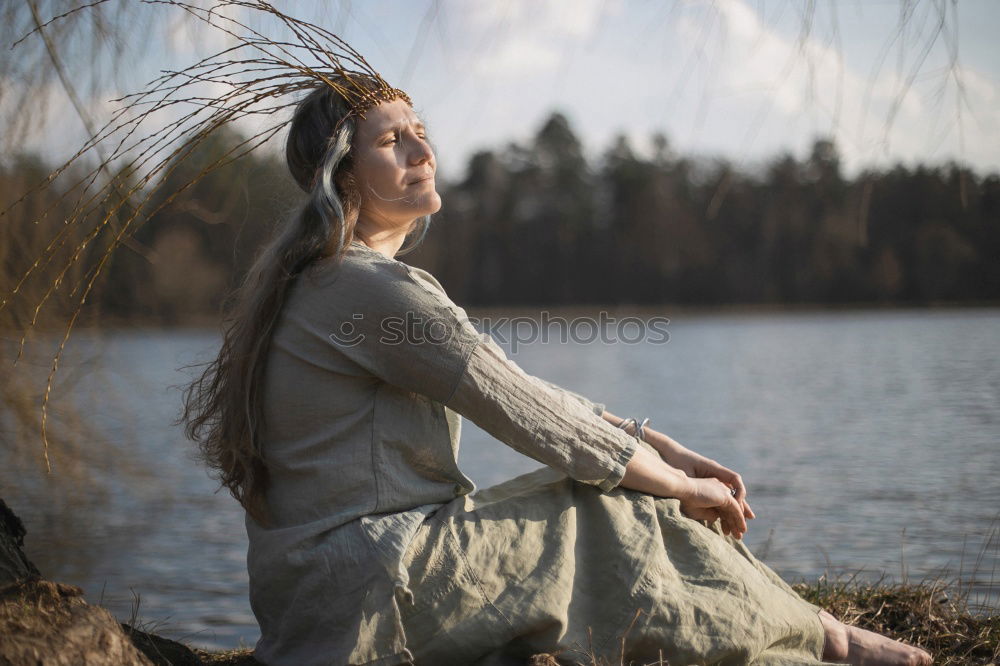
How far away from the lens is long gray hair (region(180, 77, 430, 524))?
1.75m

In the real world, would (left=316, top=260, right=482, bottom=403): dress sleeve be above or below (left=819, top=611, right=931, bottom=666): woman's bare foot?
above

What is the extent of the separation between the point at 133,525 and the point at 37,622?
14.9ft

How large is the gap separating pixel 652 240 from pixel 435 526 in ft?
92.9

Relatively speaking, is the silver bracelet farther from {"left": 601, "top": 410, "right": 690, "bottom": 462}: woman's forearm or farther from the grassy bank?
the grassy bank

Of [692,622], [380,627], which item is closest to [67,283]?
[380,627]

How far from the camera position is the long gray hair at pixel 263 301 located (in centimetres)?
175

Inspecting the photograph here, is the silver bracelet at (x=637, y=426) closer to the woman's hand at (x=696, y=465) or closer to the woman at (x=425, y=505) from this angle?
the woman's hand at (x=696, y=465)

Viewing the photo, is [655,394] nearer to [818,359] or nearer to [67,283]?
[818,359]

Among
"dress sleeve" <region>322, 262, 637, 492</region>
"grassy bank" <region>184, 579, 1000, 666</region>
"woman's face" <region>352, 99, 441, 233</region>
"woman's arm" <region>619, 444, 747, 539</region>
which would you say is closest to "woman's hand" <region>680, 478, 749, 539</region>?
"woman's arm" <region>619, 444, 747, 539</region>

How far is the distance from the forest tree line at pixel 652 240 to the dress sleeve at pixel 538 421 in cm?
1001

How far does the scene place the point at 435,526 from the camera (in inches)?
66.4

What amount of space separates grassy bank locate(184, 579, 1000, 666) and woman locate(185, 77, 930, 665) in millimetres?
438

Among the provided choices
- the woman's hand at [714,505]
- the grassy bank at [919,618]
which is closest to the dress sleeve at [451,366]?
the woman's hand at [714,505]

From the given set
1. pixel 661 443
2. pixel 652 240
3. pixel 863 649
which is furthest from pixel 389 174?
pixel 652 240
